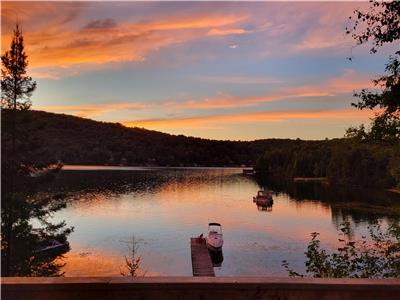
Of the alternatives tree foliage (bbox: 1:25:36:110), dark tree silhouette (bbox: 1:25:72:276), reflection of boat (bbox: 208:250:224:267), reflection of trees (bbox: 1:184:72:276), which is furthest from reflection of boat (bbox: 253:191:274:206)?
tree foliage (bbox: 1:25:36:110)

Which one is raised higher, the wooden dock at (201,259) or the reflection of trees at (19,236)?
the reflection of trees at (19,236)

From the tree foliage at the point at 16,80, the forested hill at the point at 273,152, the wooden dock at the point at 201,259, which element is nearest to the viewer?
the tree foliage at the point at 16,80

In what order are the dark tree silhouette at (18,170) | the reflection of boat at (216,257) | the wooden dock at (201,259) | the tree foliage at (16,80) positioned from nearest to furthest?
the dark tree silhouette at (18,170) → the tree foliage at (16,80) → the wooden dock at (201,259) → the reflection of boat at (216,257)

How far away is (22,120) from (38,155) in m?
2.43

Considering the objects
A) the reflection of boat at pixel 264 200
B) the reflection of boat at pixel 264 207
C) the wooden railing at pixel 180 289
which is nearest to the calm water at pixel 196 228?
the reflection of boat at pixel 264 207

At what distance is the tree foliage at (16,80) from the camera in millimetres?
21812

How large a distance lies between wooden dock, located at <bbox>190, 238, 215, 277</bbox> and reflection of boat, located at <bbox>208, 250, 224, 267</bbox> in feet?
2.86

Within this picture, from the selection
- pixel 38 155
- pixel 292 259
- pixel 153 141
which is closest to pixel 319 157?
pixel 153 141

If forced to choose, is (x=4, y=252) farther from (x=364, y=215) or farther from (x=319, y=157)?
(x=319, y=157)

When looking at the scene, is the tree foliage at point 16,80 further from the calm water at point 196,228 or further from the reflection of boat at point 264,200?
the reflection of boat at point 264,200

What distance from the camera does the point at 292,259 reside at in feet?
106

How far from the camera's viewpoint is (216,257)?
117ft

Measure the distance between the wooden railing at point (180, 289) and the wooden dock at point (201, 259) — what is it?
84.5 feet

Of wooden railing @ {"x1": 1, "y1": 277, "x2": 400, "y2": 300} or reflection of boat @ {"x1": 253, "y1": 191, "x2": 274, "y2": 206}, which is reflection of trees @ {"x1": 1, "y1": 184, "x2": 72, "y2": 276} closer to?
wooden railing @ {"x1": 1, "y1": 277, "x2": 400, "y2": 300}
